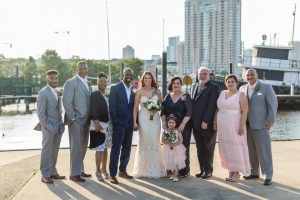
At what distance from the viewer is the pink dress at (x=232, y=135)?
707cm

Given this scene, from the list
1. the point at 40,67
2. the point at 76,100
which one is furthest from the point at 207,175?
the point at 40,67

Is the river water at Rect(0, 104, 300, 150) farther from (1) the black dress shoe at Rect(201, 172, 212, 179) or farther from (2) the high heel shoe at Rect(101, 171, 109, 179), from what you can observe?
(1) the black dress shoe at Rect(201, 172, 212, 179)

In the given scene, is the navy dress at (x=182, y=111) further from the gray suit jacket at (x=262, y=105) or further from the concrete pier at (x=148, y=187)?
the gray suit jacket at (x=262, y=105)

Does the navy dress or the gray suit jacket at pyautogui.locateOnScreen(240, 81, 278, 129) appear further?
the navy dress

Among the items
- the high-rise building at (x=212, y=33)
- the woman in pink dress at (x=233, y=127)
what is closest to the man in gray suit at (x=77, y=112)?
the woman in pink dress at (x=233, y=127)

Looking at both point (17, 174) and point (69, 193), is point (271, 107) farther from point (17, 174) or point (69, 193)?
point (17, 174)

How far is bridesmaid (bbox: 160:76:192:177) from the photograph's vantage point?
23.7ft

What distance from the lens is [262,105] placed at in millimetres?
7051

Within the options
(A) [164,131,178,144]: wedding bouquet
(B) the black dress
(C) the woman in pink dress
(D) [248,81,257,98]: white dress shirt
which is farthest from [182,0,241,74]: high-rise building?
(B) the black dress

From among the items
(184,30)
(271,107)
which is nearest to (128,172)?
(271,107)

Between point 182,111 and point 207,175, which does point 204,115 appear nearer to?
point 182,111

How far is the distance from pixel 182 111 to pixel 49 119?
7.40 feet

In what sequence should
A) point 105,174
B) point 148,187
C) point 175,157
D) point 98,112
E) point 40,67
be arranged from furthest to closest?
1. point 40,67
2. point 105,174
3. point 175,157
4. point 98,112
5. point 148,187

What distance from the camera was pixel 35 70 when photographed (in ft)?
279
